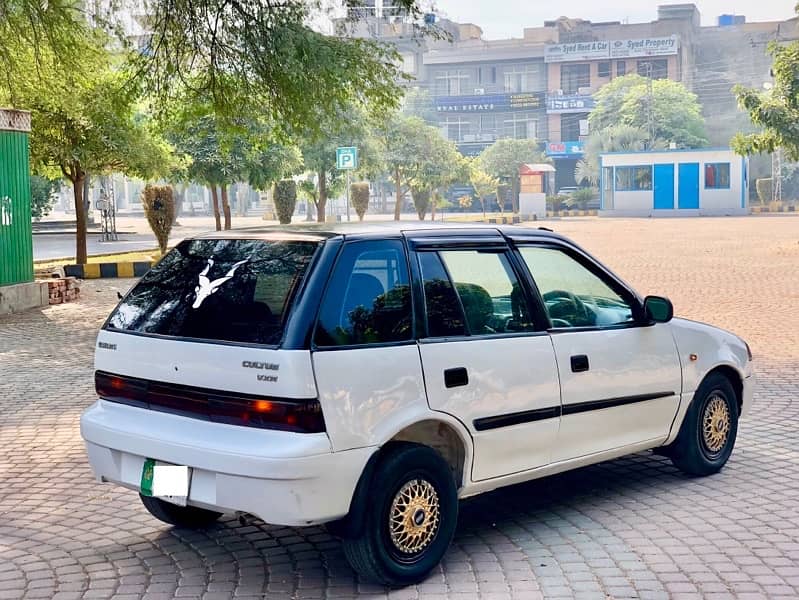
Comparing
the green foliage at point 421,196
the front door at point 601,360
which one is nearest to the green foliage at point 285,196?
the green foliage at point 421,196

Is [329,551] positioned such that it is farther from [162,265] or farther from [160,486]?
[162,265]

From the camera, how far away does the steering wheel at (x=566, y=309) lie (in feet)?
18.4

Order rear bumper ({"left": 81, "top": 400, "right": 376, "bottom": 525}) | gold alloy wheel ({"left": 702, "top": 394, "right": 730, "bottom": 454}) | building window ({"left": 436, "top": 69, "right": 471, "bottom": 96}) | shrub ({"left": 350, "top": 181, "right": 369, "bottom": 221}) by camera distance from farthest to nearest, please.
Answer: building window ({"left": 436, "top": 69, "right": 471, "bottom": 96}) < shrub ({"left": 350, "top": 181, "right": 369, "bottom": 221}) < gold alloy wheel ({"left": 702, "top": 394, "right": 730, "bottom": 454}) < rear bumper ({"left": 81, "top": 400, "right": 376, "bottom": 525})

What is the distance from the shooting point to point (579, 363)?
18.1 ft

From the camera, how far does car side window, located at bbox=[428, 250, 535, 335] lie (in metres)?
5.16

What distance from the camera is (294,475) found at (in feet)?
14.2

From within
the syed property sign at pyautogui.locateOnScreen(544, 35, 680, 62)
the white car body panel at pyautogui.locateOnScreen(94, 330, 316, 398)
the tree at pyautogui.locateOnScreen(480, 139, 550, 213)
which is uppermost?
the syed property sign at pyautogui.locateOnScreen(544, 35, 680, 62)

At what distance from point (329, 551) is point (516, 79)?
346 ft

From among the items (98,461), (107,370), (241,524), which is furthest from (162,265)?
(241,524)

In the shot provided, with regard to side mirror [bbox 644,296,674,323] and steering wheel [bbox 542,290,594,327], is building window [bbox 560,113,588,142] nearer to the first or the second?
side mirror [bbox 644,296,674,323]

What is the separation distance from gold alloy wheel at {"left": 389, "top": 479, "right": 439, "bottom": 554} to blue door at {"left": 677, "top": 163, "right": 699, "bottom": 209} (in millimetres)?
61068

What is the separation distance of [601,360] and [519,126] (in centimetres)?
10173

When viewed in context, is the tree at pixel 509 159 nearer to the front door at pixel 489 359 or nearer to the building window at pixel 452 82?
the building window at pixel 452 82

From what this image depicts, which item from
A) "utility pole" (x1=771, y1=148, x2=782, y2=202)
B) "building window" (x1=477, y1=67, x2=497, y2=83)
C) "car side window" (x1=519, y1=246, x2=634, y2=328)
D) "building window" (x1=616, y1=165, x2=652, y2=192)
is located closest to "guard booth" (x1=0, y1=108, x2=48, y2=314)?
"car side window" (x1=519, y1=246, x2=634, y2=328)
